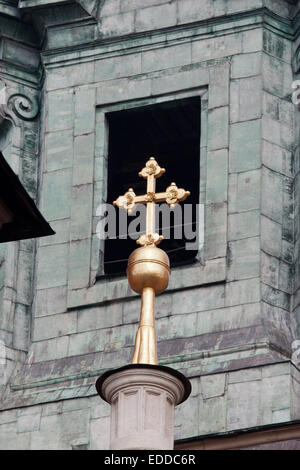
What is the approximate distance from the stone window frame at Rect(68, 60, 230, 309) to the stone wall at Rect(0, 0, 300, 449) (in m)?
0.03

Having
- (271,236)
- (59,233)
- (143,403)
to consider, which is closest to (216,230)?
(271,236)

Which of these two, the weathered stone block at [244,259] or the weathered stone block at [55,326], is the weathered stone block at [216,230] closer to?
the weathered stone block at [244,259]

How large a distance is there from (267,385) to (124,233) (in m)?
6.05

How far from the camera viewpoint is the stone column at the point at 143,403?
71.1 m

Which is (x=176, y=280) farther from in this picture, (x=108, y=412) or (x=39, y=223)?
(x=39, y=223)

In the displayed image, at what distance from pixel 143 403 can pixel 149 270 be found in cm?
248

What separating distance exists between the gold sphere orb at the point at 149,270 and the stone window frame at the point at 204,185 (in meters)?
10.1

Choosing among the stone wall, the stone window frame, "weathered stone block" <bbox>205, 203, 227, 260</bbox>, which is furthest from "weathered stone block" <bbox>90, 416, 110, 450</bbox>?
"weathered stone block" <bbox>205, 203, 227, 260</bbox>

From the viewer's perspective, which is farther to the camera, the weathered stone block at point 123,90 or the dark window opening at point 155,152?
the weathered stone block at point 123,90

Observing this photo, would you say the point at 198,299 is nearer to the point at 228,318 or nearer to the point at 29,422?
the point at 228,318

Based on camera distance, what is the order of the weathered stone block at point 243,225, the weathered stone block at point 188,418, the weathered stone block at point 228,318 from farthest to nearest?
the weathered stone block at point 243,225
the weathered stone block at point 228,318
the weathered stone block at point 188,418

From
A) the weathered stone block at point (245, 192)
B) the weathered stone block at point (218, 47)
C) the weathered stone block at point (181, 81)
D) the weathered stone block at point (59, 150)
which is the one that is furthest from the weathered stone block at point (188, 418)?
the weathered stone block at point (218, 47)

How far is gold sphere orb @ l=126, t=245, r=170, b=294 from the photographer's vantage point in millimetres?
72625

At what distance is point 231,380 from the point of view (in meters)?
81.2
